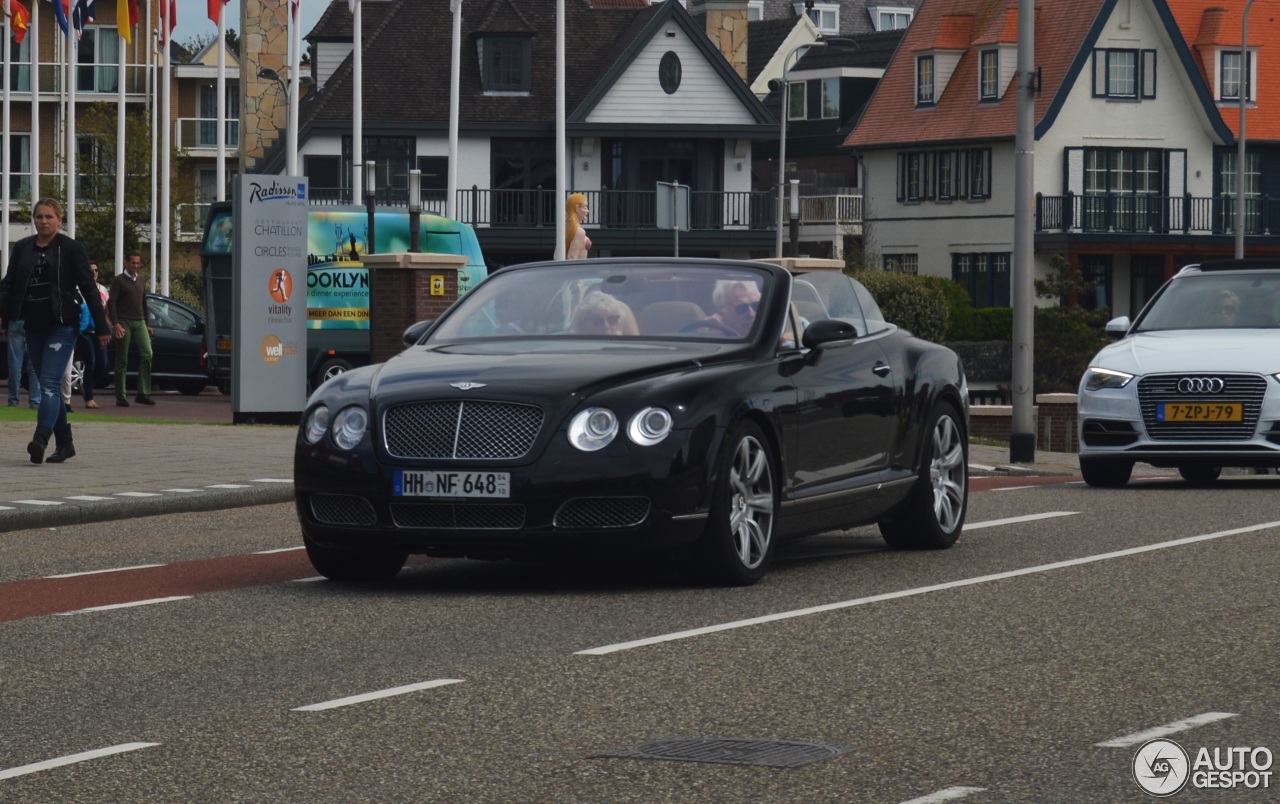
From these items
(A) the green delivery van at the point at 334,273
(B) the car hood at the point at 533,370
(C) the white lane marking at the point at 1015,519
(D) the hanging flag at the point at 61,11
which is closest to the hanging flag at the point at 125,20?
(D) the hanging flag at the point at 61,11

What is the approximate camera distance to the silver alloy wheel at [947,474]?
1270 cm

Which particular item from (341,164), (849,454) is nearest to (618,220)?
(341,164)

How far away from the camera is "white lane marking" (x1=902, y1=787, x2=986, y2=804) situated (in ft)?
19.8

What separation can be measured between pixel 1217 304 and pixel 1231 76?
55292mm

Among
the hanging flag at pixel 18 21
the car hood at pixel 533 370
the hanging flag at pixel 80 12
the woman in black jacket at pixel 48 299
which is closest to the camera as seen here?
the car hood at pixel 533 370

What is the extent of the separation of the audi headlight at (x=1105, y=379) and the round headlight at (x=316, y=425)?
8266 millimetres

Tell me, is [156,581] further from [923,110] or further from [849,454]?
[923,110]

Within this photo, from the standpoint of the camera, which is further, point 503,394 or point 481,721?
point 503,394

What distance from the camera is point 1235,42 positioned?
7081 centimetres

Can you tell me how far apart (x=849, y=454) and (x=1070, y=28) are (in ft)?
195

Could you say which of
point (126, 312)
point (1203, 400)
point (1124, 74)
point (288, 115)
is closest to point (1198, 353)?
point (1203, 400)

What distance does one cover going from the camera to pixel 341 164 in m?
62.2

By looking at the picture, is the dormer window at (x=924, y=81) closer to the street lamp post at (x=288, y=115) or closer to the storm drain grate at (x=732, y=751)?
the street lamp post at (x=288, y=115)

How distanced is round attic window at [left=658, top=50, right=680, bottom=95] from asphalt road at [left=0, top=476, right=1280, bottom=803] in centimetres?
5199
